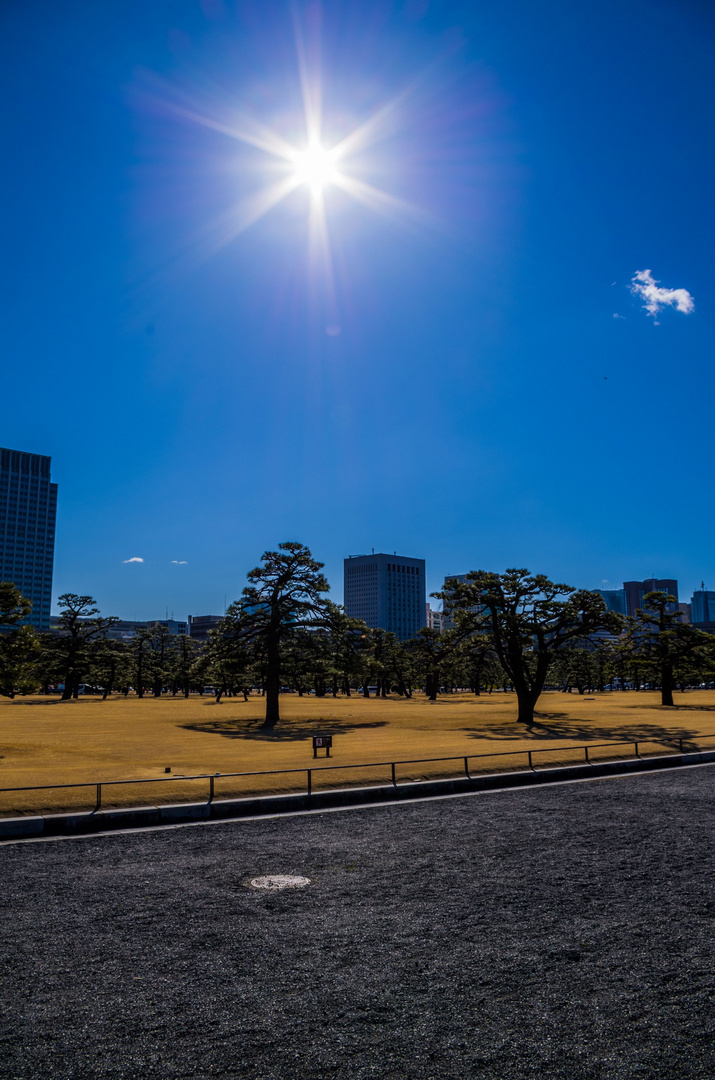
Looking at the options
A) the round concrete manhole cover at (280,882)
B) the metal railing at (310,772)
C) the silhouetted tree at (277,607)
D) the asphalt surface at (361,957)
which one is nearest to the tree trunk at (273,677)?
the silhouetted tree at (277,607)

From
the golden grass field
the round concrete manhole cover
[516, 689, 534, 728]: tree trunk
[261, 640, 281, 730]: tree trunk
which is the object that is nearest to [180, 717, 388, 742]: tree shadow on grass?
the golden grass field

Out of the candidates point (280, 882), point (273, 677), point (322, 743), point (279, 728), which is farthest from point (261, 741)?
point (280, 882)

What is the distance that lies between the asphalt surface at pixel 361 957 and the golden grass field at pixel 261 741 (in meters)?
4.08

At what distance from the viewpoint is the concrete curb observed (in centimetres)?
1494

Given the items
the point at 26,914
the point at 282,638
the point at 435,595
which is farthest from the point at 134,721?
the point at 26,914

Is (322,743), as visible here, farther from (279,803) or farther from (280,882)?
(280,882)

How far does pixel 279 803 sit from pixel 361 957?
29.9 ft

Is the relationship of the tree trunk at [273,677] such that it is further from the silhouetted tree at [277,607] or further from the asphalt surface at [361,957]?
the asphalt surface at [361,957]

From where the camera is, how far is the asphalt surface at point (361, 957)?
6.52m

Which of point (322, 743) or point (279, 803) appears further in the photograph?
point (322, 743)

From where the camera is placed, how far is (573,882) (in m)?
11.6

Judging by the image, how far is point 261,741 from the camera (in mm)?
31844

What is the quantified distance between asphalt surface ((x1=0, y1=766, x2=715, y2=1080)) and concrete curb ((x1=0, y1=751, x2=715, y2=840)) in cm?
91

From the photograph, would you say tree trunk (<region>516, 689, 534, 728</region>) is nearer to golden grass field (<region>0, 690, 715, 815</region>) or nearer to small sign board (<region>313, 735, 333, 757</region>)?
golden grass field (<region>0, 690, 715, 815</region>)
